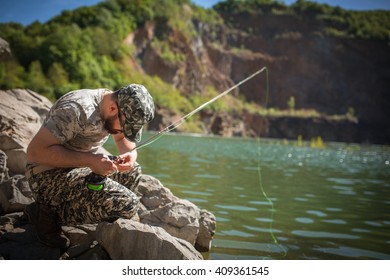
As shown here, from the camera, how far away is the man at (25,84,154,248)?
323 cm

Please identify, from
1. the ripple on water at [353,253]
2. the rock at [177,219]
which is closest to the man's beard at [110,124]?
the rock at [177,219]

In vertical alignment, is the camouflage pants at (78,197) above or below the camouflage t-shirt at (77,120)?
below

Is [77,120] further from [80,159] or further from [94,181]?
[94,181]

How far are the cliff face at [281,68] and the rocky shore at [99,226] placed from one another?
8197 cm

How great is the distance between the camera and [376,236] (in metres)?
5.43

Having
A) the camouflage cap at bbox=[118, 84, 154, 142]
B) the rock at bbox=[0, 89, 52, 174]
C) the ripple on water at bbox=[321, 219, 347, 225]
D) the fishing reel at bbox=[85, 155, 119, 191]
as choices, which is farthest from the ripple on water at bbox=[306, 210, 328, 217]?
the rock at bbox=[0, 89, 52, 174]

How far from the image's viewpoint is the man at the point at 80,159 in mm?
3229

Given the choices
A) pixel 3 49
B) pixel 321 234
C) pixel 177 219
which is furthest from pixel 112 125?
pixel 3 49

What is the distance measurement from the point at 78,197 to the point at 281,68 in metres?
115

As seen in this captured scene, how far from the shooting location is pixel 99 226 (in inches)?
145

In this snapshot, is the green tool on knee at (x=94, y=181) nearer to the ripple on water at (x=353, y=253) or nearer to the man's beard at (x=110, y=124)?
the man's beard at (x=110, y=124)

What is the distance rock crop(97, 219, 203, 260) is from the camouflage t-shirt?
2.73ft
